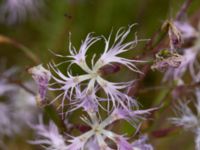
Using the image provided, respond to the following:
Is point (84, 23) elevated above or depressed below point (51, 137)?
above

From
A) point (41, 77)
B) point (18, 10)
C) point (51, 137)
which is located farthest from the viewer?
point (18, 10)

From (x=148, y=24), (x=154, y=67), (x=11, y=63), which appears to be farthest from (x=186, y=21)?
(x=11, y=63)

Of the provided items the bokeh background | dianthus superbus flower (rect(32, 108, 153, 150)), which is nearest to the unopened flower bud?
dianthus superbus flower (rect(32, 108, 153, 150))

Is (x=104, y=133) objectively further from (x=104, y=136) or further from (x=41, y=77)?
(x=41, y=77)

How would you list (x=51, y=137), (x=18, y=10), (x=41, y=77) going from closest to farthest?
1. (x=41, y=77)
2. (x=51, y=137)
3. (x=18, y=10)

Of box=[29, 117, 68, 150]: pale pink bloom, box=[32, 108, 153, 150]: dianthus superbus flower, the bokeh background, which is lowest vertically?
box=[32, 108, 153, 150]: dianthus superbus flower

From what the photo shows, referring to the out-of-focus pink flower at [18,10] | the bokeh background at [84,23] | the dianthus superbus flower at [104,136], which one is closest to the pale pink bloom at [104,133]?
the dianthus superbus flower at [104,136]

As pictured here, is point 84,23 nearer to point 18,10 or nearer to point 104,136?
point 18,10

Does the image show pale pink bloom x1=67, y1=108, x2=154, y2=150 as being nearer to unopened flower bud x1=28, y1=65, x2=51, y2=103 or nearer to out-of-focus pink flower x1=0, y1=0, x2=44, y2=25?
unopened flower bud x1=28, y1=65, x2=51, y2=103

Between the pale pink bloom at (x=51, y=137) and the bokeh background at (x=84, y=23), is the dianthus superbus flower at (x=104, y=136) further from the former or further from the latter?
the bokeh background at (x=84, y=23)

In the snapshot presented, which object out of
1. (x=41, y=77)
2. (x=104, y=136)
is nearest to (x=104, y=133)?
(x=104, y=136)

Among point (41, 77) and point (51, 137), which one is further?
point (51, 137)
